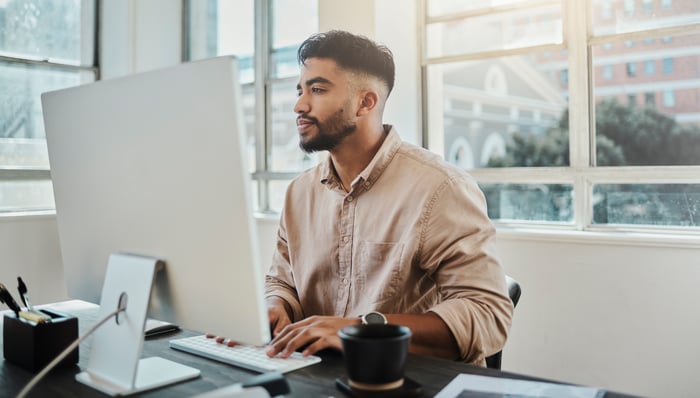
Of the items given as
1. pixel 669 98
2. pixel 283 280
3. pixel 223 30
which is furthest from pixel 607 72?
pixel 223 30

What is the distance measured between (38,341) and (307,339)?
46cm

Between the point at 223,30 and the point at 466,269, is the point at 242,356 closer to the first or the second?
the point at 466,269

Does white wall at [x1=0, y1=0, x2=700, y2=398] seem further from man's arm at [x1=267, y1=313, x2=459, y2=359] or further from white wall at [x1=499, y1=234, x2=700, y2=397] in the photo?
man's arm at [x1=267, y1=313, x2=459, y2=359]

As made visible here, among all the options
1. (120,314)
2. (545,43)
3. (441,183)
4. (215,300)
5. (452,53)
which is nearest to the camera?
(215,300)

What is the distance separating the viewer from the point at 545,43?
104 inches

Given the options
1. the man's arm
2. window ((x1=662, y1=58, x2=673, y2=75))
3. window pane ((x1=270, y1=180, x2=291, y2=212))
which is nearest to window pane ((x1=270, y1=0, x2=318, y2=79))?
window pane ((x1=270, y1=180, x2=291, y2=212))

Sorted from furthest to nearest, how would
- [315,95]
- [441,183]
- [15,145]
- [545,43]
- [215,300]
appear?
[15,145], [545,43], [315,95], [441,183], [215,300]

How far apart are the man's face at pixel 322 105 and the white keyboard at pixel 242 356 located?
0.63m

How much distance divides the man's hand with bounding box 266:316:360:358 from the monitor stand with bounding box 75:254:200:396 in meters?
0.16

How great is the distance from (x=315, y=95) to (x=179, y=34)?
2.73m

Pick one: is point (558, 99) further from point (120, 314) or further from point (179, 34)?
point (179, 34)

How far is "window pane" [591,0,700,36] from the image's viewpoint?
2.32m

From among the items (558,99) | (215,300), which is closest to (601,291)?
(558,99)

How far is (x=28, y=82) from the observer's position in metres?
3.40
